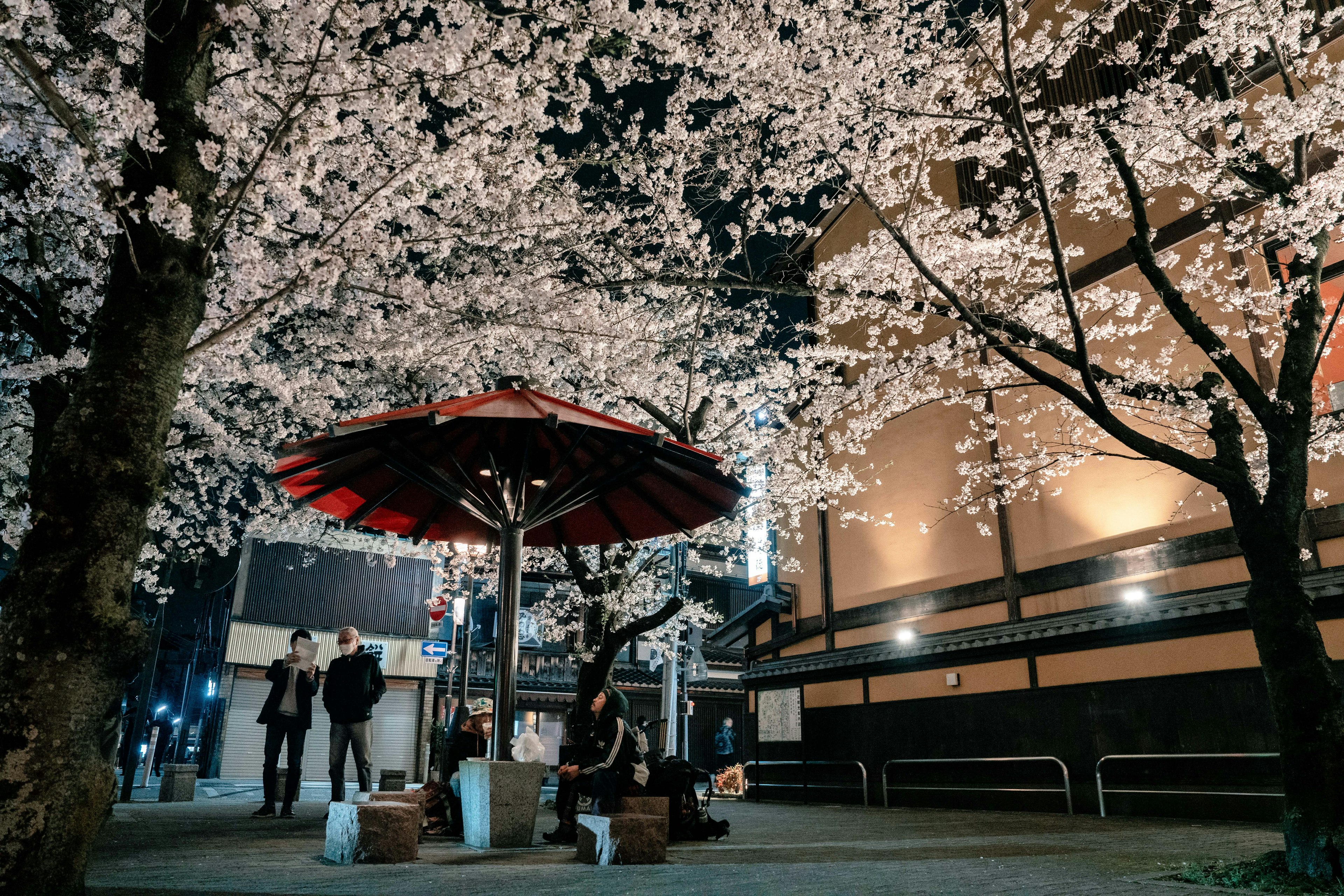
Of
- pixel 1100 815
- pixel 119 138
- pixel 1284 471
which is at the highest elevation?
pixel 119 138

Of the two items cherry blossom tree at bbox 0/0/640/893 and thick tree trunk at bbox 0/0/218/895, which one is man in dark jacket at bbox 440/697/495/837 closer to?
cherry blossom tree at bbox 0/0/640/893

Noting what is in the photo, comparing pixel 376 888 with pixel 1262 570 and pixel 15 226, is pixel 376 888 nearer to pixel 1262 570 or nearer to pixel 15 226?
pixel 1262 570

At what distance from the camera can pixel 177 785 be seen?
11023 millimetres

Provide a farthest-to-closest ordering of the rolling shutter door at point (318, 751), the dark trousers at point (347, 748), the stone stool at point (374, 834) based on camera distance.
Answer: the rolling shutter door at point (318, 751)
the dark trousers at point (347, 748)
the stone stool at point (374, 834)

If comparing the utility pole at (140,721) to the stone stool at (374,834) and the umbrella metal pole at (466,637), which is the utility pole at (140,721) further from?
the stone stool at (374,834)

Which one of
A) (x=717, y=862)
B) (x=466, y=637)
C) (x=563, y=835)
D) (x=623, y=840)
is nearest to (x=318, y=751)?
(x=466, y=637)

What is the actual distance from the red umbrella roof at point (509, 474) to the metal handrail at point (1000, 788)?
782 cm

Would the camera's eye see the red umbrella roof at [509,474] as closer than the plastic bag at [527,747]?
Yes

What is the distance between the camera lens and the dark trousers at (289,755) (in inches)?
339

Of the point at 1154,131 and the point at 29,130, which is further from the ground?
the point at 1154,131

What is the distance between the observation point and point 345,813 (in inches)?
209

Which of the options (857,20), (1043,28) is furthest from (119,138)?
(1043,28)

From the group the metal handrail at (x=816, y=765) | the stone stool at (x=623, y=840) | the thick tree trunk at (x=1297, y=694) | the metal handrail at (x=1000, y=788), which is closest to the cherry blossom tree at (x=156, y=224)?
the stone stool at (x=623, y=840)

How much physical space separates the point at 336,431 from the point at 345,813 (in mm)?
2648
